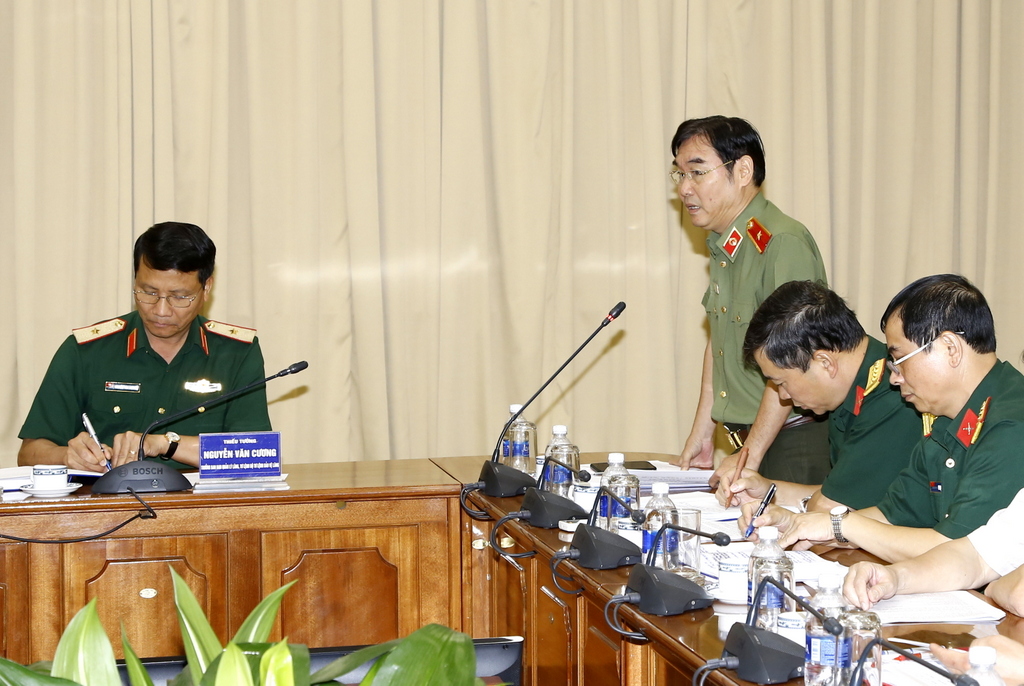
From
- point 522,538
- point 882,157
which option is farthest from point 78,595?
point 882,157

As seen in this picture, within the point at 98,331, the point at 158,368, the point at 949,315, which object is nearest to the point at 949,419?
the point at 949,315

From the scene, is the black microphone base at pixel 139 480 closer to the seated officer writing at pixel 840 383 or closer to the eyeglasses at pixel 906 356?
the seated officer writing at pixel 840 383

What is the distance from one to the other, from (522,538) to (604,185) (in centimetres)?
228

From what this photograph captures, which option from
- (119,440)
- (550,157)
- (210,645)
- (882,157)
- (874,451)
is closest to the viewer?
(210,645)

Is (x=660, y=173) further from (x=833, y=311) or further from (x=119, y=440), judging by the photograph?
(x=119, y=440)

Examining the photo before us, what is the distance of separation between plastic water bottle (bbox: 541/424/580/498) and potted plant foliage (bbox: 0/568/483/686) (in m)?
1.32

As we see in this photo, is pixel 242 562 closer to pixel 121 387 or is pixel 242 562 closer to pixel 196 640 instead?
pixel 121 387

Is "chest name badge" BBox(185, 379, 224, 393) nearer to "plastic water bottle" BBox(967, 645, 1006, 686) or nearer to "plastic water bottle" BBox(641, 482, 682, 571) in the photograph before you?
"plastic water bottle" BBox(641, 482, 682, 571)

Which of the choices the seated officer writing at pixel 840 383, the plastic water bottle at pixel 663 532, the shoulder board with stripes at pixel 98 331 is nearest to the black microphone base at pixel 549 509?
the plastic water bottle at pixel 663 532

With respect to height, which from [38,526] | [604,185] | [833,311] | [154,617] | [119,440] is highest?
[604,185]

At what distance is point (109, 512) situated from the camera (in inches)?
91.5

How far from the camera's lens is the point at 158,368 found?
2969 millimetres

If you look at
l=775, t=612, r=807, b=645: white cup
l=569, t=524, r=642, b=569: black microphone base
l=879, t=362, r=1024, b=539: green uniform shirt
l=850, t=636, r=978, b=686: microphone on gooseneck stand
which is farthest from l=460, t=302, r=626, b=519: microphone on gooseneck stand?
l=850, t=636, r=978, b=686: microphone on gooseneck stand

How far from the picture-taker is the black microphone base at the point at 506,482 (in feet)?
7.61
